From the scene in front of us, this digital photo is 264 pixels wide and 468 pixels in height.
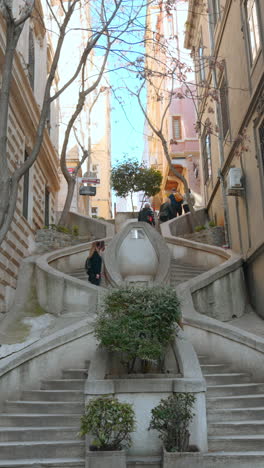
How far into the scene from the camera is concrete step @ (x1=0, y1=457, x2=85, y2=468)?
6.03 m

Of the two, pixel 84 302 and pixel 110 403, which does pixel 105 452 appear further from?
pixel 84 302

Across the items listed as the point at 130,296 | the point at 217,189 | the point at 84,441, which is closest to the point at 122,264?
the point at 130,296

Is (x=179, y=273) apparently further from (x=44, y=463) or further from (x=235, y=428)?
(x=44, y=463)

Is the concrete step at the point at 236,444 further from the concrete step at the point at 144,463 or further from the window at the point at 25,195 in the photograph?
the window at the point at 25,195

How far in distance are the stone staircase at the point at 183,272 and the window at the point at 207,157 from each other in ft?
24.1

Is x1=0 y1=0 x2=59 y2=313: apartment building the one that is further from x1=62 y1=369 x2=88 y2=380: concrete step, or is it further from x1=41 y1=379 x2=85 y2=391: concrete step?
x1=41 y1=379 x2=85 y2=391: concrete step

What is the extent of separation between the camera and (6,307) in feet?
44.0

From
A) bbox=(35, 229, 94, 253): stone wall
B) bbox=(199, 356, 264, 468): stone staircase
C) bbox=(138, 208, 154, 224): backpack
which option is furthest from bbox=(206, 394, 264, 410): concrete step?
bbox=(35, 229, 94, 253): stone wall

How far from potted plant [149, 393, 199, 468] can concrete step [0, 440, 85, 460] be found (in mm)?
1055

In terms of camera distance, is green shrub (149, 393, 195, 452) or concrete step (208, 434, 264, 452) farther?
concrete step (208, 434, 264, 452)

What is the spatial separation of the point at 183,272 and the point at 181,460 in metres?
9.48

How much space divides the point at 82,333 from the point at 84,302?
11.0ft

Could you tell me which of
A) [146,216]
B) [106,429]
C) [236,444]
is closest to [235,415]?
[236,444]

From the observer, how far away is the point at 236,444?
6398 millimetres
